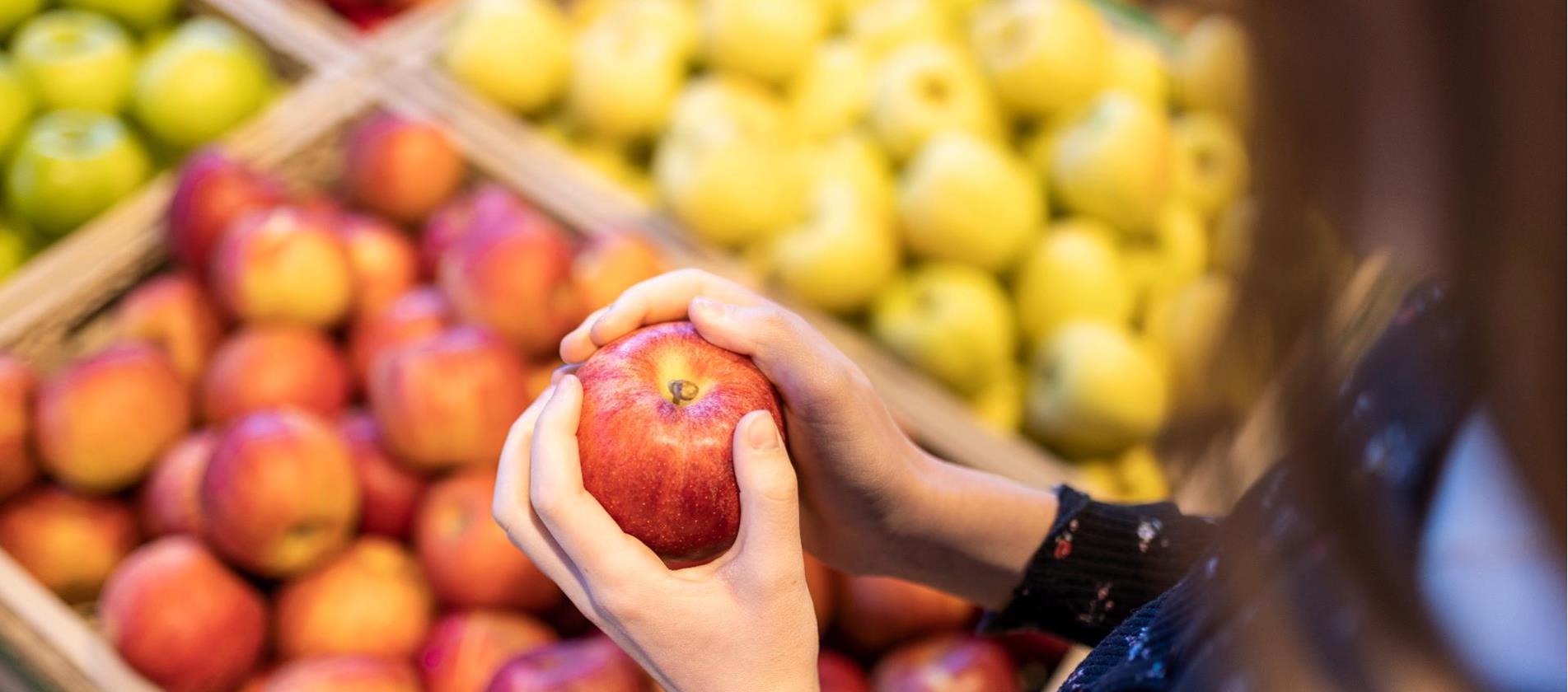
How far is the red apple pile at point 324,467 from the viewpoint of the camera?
1.16 metres

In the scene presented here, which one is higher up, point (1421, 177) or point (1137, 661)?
point (1421, 177)

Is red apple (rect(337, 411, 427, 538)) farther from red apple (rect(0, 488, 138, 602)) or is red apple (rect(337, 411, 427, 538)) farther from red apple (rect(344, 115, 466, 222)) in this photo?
red apple (rect(344, 115, 466, 222))

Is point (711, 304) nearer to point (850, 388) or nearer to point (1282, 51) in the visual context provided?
point (850, 388)

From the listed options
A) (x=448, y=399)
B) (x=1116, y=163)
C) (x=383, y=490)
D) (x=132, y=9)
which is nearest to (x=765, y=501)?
(x=448, y=399)

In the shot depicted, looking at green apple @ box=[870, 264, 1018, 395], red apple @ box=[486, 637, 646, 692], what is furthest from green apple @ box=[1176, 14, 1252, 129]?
green apple @ box=[870, 264, 1018, 395]

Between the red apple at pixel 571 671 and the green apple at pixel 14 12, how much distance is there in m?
1.58

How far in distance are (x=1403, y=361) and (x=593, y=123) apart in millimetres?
1494

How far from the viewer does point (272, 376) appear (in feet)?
4.56

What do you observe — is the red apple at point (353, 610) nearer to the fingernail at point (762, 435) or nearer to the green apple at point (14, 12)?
the fingernail at point (762, 435)

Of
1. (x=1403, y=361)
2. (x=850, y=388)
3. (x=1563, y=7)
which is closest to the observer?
(x=1563, y=7)

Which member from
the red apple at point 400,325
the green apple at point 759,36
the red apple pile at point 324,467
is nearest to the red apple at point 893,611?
the red apple pile at point 324,467

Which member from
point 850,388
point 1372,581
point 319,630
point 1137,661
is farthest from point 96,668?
point 1372,581

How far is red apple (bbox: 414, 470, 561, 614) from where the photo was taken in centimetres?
120

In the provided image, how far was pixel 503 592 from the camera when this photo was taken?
120 centimetres
